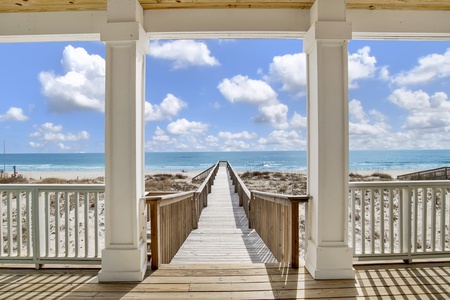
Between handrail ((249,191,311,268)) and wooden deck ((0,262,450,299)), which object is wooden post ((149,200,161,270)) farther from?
handrail ((249,191,311,268))

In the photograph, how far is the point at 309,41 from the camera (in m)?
2.73

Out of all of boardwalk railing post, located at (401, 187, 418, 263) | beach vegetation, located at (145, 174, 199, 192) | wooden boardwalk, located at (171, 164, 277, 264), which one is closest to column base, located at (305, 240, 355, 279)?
boardwalk railing post, located at (401, 187, 418, 263)

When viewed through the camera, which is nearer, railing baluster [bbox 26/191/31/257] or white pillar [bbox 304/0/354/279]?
white pillar [bbox 304/0/354/279]

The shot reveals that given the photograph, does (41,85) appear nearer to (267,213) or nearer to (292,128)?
(292,128)

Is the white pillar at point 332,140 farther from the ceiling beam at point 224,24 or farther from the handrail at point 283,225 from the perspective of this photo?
the ceiling beam at point 224,24

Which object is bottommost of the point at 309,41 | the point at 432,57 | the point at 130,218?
the point at 130,218

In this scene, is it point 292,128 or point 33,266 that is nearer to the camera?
point 33,266

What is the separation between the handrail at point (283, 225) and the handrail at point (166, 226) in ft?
4.17

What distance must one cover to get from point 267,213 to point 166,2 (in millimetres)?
2945

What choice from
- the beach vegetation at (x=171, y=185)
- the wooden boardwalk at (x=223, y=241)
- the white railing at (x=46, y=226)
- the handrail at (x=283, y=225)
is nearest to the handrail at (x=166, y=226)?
the wooden boardwalk at (x=223, y=241)

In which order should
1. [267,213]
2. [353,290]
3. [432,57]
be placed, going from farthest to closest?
[432,57] → [267,213] → [353,290]

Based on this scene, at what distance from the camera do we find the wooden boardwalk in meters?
3.57

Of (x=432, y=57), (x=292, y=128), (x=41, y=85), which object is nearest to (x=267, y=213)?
(x=432, y=57)

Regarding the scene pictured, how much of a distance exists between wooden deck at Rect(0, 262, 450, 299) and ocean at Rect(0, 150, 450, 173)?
1211 inches
